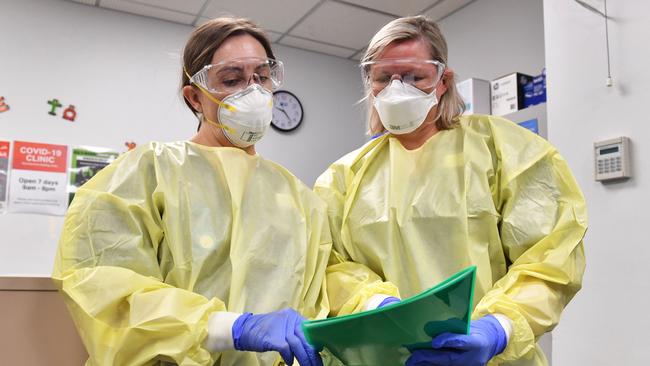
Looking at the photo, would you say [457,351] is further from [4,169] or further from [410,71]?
[4,169]

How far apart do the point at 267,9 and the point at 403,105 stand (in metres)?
2.44

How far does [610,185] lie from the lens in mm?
1835

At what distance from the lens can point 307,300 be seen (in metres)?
1.11

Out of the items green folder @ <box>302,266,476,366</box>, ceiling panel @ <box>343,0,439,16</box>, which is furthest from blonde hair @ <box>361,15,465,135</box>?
ceiling panel @ <box>343,0,439,16</box>

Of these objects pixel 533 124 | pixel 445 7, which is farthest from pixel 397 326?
pixel 445 7

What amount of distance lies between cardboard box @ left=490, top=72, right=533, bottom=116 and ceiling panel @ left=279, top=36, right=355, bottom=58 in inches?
65.9

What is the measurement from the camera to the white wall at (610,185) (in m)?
1.73

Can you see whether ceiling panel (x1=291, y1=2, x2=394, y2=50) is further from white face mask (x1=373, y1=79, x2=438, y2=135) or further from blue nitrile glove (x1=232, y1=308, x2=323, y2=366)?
blue nitrile glove (x1=232, y1=308, x2=323, y2=366)

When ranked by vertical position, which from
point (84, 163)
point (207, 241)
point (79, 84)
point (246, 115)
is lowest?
point (207, 241)

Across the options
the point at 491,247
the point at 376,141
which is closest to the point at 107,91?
the point at 376,141

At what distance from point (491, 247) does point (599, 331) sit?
990 millimetres

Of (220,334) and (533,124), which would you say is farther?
(533,124)

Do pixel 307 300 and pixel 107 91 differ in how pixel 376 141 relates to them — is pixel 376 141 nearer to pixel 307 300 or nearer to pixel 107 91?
pixel 307 300

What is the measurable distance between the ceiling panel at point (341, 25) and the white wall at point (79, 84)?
77 centimetres
